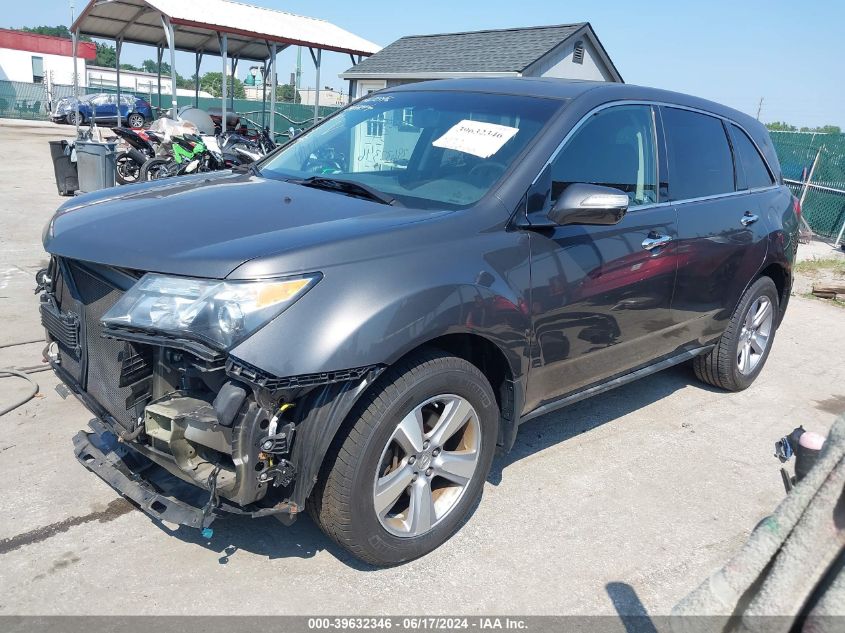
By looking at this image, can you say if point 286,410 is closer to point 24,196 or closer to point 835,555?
point 835,555

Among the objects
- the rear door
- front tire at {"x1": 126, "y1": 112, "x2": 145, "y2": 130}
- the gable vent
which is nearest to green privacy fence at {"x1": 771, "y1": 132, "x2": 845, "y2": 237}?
the gable vent

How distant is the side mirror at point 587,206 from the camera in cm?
292

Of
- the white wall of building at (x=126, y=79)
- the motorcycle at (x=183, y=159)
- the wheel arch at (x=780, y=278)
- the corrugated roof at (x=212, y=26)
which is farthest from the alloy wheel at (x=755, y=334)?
the white wall of building at (x=126, y=79)

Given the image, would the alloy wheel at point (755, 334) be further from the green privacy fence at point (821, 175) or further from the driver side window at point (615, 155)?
the green privacy fence at point (821, 175)

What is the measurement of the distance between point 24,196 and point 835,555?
12.6 m

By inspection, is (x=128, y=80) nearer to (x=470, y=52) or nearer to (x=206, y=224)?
(x=470, y=52)

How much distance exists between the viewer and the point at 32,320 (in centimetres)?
534

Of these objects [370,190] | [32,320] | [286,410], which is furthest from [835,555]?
[32,320]

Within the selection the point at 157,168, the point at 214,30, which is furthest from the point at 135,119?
the point at 157,168

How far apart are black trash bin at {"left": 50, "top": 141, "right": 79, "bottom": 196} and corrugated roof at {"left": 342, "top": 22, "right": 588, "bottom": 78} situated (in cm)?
1043

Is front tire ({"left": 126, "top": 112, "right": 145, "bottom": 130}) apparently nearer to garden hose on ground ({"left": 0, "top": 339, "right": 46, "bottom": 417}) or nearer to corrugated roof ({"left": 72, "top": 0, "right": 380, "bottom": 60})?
corrugated roof ({"left": 72, "top": 0, "right": 380, "bottom": 60})

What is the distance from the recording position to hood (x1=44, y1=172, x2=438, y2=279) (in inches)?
95.0

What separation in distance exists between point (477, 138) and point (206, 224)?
136 centimetres

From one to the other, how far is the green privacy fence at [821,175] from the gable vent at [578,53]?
6.44m
